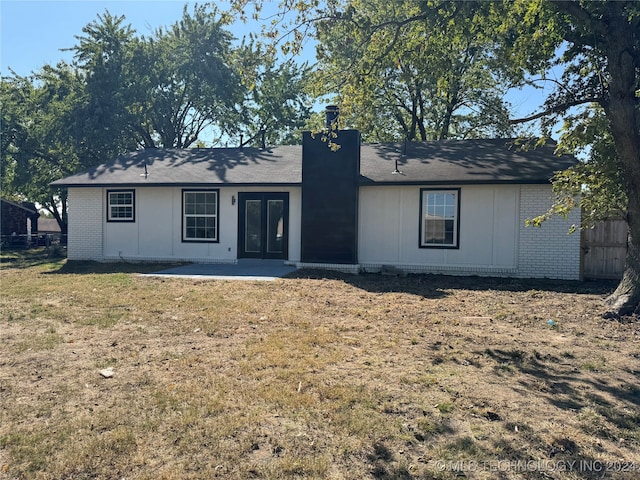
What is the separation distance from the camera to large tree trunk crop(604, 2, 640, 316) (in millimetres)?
6844

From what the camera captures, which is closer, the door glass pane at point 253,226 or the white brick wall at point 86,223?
the door glass pane at point 253,226

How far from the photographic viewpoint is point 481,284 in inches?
432

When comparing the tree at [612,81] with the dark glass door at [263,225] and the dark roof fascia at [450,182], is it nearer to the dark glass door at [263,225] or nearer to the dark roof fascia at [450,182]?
the dark roof fascia at [450,182]

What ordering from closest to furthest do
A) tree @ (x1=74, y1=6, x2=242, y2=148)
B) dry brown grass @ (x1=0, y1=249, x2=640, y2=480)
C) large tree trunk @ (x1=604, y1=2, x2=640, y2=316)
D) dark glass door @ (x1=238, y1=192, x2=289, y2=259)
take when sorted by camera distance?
1. dry brown grass @ (x1=0, y1=249, x2=640, y2=480)
2. large tree trunk @ (x1=604, y1=2, x2=640, y2=316)
3. dark glass door @ (x1=238, y1=192, x2=289, y2=259)
4. tree @ (x1=74, y1=6, x2=242, y2=148)

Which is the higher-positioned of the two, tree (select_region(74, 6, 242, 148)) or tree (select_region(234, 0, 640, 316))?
tree (select_region(74, 6, 242, 148))

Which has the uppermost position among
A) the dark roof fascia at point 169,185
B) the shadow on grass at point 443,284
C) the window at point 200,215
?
the dark roof fascia at point 169,185

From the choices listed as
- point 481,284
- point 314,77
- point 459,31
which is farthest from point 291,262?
point 459,31

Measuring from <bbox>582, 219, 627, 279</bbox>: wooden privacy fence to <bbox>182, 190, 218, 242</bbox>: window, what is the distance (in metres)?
10.8

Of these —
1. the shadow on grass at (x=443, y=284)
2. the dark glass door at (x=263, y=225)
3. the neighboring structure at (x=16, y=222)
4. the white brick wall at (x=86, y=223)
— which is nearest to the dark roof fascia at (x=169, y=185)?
the white brick wall at (x=86, y=223)

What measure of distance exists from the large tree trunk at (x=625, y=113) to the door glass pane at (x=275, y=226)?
9024mm

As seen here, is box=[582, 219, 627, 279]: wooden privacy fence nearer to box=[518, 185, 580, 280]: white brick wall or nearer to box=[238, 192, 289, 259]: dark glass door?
box=[518, 185, 580, 280]: white brick wall

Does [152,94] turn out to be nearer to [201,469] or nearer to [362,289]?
[362,289]

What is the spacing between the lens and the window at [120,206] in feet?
48.5

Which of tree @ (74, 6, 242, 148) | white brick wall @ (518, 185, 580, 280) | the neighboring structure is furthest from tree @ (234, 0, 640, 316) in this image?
the neighboring structure
